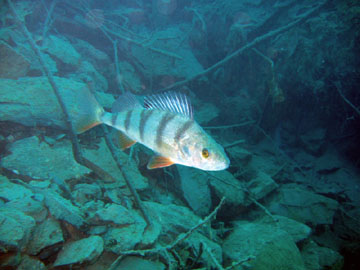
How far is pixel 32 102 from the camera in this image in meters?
3.32

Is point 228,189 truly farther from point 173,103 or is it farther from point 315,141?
point 315,141

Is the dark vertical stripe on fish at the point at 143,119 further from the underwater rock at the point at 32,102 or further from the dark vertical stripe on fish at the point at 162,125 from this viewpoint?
the underwater rock at the point at 32,102

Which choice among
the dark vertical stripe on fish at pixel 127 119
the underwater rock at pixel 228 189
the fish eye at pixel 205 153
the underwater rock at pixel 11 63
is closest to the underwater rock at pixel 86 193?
the dark vertical stripe on fish at pixel 127 119

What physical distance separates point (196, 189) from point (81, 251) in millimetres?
2972

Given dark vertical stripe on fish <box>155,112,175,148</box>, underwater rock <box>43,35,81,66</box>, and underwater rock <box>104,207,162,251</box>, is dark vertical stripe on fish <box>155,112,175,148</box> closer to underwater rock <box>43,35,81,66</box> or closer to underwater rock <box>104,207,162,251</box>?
underwater rock <box>104,207,162,251</box>

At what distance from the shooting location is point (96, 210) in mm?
2385

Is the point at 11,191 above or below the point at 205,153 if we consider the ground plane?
below

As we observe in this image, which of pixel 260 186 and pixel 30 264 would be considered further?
pixel 260 186

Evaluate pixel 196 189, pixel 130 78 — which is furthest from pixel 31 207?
pixel 130 78

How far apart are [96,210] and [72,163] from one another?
1.04 metres

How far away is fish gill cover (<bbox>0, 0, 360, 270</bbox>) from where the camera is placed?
208 cm

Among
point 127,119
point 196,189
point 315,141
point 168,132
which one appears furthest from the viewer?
point 315,141

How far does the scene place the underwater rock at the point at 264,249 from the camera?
9.05ft

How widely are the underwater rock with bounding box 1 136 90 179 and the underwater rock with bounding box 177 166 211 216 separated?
2.24 m
